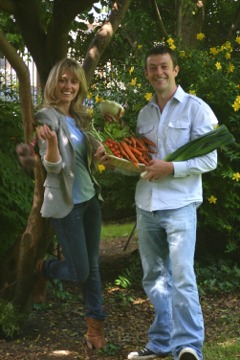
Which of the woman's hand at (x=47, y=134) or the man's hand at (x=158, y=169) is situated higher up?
the woman's hand at (x=47, y=134)

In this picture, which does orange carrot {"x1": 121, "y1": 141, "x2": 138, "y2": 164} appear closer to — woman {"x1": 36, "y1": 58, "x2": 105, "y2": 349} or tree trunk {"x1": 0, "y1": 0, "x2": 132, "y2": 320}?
woman {"x1": 36, "y1": 58, "x2": 105, "y2": 349}

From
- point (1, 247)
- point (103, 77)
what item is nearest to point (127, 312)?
point (1, 247)

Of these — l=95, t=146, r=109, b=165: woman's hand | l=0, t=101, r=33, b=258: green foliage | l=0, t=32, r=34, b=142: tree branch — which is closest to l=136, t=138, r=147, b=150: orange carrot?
l=95, t=146, r=109, b=165: woman's hand

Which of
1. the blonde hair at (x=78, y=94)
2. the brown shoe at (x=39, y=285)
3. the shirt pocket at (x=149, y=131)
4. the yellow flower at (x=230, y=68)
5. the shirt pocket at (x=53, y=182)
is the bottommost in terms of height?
the brown shoe at (x=39, y=285)

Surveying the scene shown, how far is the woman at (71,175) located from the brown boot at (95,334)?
8 cm

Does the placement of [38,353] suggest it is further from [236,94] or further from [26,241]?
[236,94]

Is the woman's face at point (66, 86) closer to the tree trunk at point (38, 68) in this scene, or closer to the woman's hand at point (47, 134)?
the woman's hand at point (47, 134)

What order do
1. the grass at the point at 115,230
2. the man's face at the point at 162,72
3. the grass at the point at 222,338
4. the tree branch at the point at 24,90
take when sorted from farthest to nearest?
the grass at the point at 115,230 → the tree branch at the point at 24,90 → the grass at the point at 222,338 → the man's face at the point at 162,72

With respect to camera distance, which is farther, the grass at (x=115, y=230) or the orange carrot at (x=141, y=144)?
the grass at (x=115, y=230)

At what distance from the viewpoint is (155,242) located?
4.38 metres

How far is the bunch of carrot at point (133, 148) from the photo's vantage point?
4195 mm

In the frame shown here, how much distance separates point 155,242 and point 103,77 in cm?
563

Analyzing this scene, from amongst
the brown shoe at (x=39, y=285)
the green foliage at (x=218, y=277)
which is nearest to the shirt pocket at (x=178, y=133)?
the brown shoe at (x=39, y=285)

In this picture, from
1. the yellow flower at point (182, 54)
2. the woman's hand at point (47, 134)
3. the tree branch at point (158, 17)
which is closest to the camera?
the woman's hand at point (47, 134)
